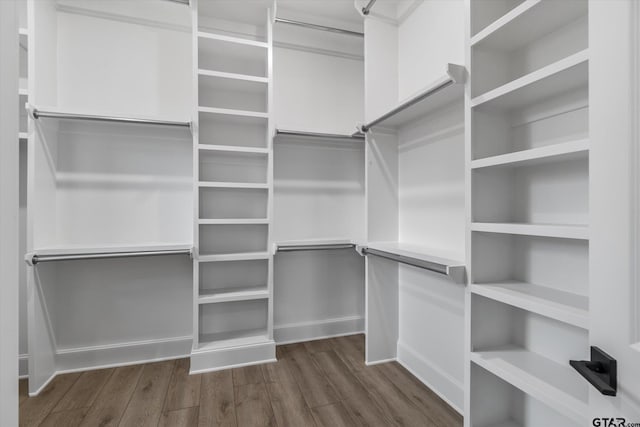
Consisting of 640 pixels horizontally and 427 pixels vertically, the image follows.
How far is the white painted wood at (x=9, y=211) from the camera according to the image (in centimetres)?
44

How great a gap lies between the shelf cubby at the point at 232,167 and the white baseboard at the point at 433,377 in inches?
63.8

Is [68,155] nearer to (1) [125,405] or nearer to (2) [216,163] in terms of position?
(2) [216,163]

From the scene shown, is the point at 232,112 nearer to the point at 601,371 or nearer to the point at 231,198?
the point at 231,198

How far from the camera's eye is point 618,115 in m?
0.60

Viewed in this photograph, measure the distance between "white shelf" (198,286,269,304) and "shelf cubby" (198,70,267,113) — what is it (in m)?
1.38

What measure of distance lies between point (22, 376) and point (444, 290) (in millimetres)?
2678

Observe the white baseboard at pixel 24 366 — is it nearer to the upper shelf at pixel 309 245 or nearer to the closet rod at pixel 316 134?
the upper shelf at pixel 309 245

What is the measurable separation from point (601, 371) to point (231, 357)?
196 cm

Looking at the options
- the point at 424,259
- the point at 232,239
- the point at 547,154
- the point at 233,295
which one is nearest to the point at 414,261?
the point at 424,259

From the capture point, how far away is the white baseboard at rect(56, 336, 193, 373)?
2.00 metres

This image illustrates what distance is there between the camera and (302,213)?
2451 millimetres

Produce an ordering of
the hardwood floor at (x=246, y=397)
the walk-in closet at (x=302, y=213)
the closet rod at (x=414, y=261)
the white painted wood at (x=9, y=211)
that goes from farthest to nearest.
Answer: the hardwood floor at (x=246, y=397), the closet rod at (x=414, y=261), the walk-in closet at (x=302, y=213), the white painted wood at (x=9, y=211)

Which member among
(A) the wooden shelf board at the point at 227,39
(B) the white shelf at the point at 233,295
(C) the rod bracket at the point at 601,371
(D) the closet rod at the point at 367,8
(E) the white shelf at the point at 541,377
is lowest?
(B) the white shelf at the point at 233,295

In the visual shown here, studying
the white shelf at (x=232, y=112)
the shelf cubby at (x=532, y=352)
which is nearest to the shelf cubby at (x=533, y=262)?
the shelf cubby at (x=532, y=352)
